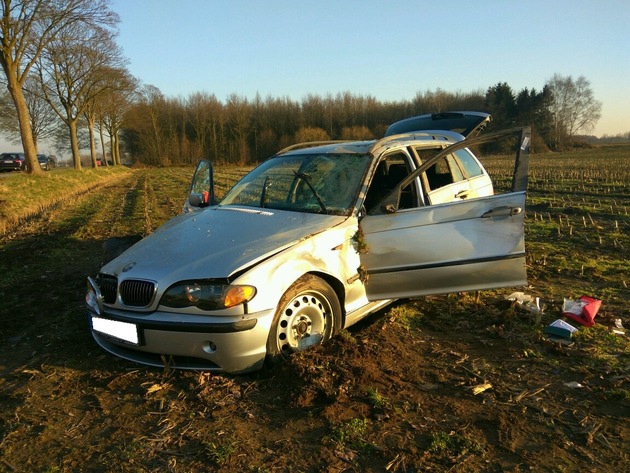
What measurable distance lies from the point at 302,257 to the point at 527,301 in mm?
2711

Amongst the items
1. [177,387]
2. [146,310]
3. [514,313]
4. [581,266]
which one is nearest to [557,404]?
[514,313]

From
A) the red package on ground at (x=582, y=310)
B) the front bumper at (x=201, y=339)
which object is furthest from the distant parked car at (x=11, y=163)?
the red package on ground at (x=582, y=310)

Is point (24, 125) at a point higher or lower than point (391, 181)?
higher

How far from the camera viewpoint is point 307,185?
4.49 meters

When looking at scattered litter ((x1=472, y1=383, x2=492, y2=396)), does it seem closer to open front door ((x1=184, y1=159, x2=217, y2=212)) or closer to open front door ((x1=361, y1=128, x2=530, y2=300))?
open front door ((x1=361, y1=128, x2=530, y2=300))

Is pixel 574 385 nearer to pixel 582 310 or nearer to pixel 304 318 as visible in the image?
pixel 582 310

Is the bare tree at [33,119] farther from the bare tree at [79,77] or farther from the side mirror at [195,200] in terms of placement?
the side mirror at [195,200]

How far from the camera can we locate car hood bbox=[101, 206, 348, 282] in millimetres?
3338

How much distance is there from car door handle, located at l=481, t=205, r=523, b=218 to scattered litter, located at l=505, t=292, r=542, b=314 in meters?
1.15

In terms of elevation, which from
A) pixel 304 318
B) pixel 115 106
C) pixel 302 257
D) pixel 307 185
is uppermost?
pixel 115 106

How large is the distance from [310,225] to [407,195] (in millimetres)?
1292

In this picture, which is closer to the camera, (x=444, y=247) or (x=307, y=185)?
(x=444, y=247)

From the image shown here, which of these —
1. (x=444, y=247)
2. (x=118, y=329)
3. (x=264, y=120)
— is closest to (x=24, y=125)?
(x=118, y=329)

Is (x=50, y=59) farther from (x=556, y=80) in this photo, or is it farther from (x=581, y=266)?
(x=556, y=80)
